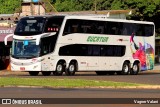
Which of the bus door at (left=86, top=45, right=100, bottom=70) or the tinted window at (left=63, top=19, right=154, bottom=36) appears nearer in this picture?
the tinted window at (left=63, top=19, right=154, bottom=36)

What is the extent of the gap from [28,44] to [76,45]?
373cm

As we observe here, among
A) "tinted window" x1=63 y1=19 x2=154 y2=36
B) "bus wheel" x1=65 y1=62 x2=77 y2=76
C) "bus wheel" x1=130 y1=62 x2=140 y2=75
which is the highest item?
"tinted window" x1=63 y1=19 x2=154 y2=36

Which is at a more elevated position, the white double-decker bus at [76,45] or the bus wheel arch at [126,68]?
the white double-decker bus at [76,45]

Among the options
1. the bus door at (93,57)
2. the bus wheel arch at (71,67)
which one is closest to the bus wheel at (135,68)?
the bus door at (93,57)

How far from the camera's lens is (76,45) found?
139ft

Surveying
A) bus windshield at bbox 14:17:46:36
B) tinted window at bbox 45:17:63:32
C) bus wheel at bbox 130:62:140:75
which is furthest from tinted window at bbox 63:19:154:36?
bus wheel at bbox 130:62:140:75

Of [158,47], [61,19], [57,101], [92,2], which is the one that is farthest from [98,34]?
[92,2]

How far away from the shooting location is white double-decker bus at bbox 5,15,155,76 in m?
40.9

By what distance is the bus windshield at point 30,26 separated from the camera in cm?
4062

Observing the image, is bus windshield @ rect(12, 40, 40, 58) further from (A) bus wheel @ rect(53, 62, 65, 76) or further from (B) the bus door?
(B) the bus door

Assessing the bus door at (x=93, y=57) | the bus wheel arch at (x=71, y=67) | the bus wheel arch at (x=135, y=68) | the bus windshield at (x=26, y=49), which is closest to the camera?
the bus windshield at (x=26, y=49)

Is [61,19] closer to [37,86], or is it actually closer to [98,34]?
[98,34]

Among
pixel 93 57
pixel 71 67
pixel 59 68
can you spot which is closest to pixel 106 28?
pixel 93 57

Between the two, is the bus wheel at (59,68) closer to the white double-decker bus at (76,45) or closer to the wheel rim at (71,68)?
the white double-decker bus at (76,45)
